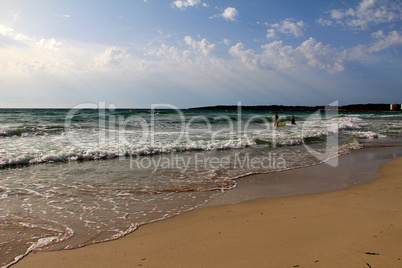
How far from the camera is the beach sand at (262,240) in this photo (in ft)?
8.29

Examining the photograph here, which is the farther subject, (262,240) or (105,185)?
(105,185)

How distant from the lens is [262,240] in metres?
2.94

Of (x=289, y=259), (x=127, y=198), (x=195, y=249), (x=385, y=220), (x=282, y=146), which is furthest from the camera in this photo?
(x=282, y=146)

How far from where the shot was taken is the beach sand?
253 centimetres

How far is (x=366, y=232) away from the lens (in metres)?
3.03

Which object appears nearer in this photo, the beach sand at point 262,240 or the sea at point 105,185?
the beach sand at point 262,240

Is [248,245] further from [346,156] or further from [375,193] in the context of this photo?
[346,156]

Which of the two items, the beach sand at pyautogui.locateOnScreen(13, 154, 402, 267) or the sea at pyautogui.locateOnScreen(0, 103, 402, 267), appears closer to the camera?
the beach sand at pyautogui.locateOnScreen(13, 154, 402, 267)

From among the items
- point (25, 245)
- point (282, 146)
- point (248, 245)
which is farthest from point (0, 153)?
point (282, 146)

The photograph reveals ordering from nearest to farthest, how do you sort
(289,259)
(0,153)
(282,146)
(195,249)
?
(289,259) → (195,249) → (0,153) → (282,146)

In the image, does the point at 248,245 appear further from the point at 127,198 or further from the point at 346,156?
the point at 346,156

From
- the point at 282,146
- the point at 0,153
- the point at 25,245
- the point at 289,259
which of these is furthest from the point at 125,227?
the point at 282,146

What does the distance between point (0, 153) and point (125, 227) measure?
7.38 metres

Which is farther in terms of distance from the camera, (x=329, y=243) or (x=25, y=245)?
(x=25, y=245)
